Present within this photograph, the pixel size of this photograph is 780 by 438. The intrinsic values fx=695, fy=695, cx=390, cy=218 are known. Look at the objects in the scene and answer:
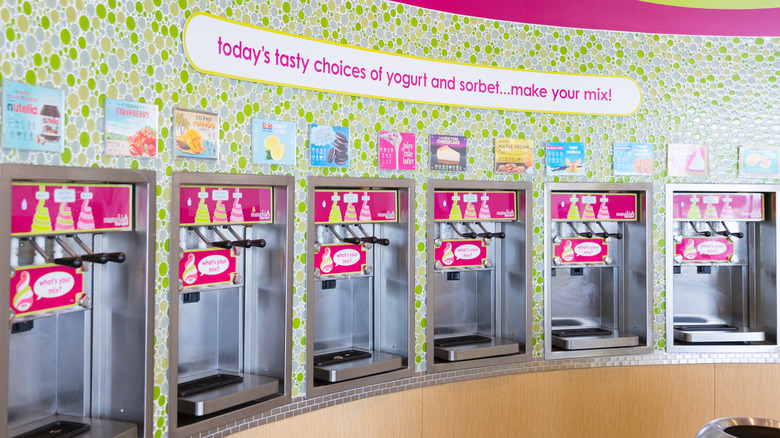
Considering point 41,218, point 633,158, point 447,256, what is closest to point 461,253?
point 447,256

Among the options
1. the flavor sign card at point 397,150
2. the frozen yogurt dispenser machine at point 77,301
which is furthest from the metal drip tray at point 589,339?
the frozen yogurt dispenser machine at point 77,301

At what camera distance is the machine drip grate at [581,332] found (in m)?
5.10

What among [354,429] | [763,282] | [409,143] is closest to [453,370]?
[354,429]

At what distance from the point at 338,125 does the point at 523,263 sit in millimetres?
1701

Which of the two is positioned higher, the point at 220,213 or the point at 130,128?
the point at 130,128

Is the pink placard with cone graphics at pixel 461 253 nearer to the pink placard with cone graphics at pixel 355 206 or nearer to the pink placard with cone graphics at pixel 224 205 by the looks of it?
the pink placard with cone graphics at pixel 355 206

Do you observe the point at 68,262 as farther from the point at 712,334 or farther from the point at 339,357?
the point at 712,334

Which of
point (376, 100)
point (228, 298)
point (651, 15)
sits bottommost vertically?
point (228, 298)

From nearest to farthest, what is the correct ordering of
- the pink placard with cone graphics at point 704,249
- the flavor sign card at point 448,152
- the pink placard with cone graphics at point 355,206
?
the pink placard with cone graphics at point 355,206, the flavor sign card at point 448,152, the pink placard with cone graphics at point 704,249

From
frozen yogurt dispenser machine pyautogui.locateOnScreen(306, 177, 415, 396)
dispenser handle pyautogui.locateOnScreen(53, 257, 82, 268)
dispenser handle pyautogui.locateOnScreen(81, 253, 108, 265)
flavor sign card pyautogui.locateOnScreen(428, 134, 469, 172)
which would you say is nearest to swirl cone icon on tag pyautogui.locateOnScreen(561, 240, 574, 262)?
flavor sign card pyautogui.locateOnScreen(428, 134, 469, 172)

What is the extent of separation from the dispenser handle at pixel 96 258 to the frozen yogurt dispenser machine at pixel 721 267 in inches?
159

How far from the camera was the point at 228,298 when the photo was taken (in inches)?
148

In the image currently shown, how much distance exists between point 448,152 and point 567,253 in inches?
49.3

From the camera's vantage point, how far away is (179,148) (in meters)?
3.24
